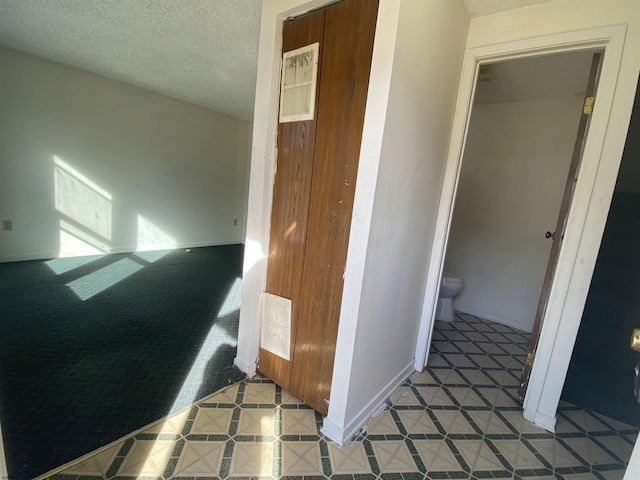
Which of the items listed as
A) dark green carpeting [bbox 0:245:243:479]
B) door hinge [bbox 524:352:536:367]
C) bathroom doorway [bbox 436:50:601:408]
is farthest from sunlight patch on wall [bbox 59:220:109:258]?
door hinge [bbox 524:352:536:367]

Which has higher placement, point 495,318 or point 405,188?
point 405,188

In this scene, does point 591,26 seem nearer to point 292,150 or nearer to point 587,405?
point 292,150

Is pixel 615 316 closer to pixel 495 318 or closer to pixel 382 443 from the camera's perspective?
pixel 495 318

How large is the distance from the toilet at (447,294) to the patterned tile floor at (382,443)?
1037 millimetres

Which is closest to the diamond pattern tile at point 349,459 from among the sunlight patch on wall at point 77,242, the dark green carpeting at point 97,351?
the dark green carpeting at point 97,351

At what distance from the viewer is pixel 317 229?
143cm

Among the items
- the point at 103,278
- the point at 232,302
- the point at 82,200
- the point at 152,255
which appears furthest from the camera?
the point at 152,255

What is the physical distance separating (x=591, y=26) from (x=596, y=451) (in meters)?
2.12

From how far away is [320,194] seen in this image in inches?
55.6

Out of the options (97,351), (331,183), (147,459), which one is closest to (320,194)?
(331,183)

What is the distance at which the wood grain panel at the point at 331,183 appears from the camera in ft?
4.11

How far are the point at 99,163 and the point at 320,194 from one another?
11.7ft

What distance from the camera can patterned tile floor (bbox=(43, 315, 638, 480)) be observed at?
3.95 feet

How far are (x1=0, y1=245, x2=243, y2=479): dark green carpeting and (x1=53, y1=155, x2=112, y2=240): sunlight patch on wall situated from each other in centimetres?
57
